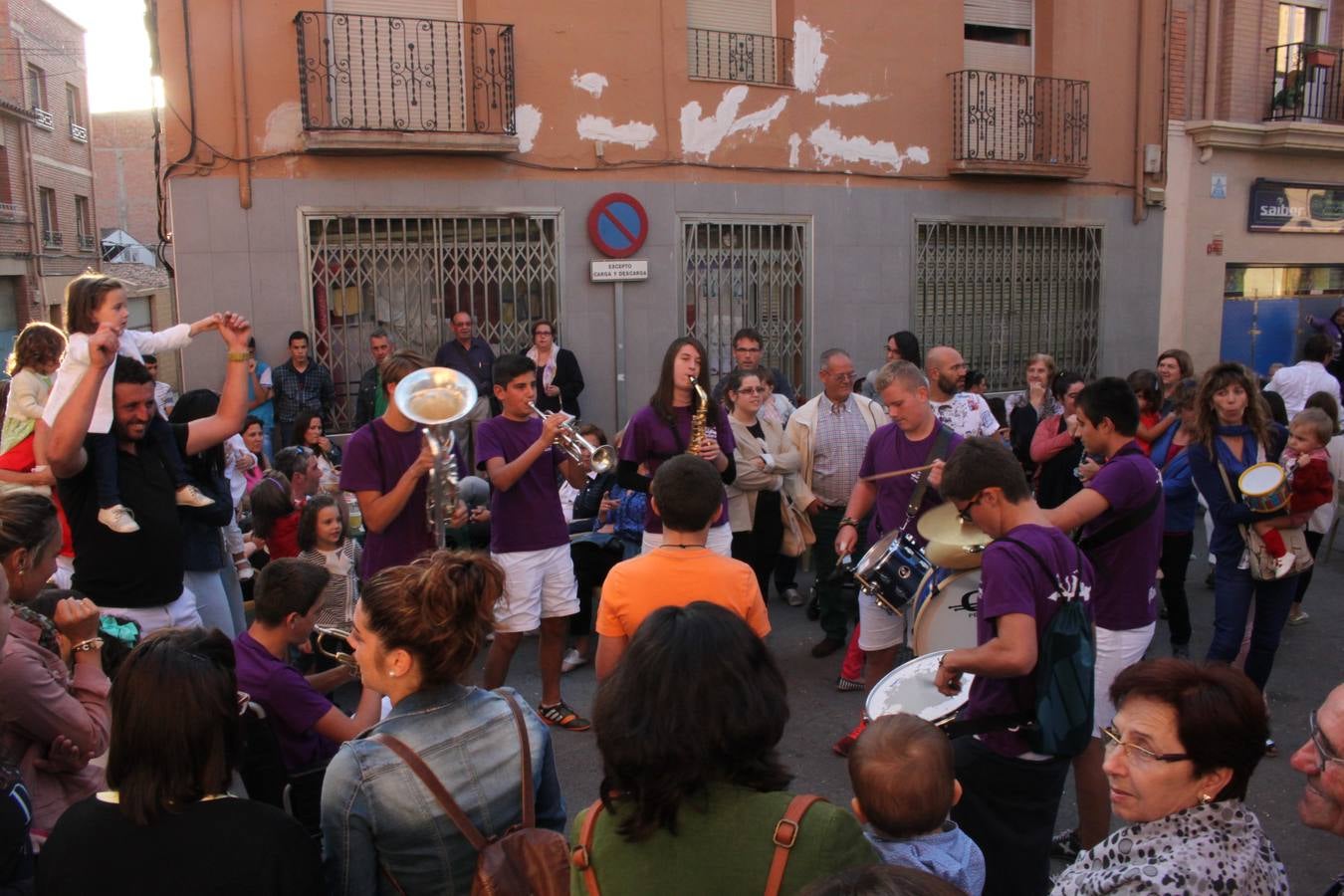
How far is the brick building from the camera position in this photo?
78.8 feet

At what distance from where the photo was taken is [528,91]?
10.6 m

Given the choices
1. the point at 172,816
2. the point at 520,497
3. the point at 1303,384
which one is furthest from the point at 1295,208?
the point at 172,816

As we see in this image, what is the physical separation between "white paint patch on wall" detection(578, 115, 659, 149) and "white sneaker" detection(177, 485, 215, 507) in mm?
7326

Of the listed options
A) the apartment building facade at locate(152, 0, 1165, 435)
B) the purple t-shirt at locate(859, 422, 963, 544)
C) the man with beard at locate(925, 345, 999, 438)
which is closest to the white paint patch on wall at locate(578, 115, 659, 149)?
the apartment building facade at locate(152, 0, 1165, 435)

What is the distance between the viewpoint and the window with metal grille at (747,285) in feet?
37.6

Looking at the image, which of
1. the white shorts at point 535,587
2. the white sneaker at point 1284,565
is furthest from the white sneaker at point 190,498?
the white sneaker at point 1284,565

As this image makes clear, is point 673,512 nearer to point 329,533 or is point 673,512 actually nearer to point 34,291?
point 329,533

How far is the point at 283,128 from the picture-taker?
31.9ft

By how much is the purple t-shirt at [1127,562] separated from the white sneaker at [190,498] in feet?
11.3

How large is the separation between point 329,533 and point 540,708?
1372 millimetres

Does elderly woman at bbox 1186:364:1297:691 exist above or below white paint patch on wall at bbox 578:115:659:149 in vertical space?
below

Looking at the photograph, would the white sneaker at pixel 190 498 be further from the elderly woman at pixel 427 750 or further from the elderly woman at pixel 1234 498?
the elderly woman at pixel 1234 498

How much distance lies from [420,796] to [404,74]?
9187 mm

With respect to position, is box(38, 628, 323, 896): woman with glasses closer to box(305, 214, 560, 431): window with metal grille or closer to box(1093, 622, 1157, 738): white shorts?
box(1093, 622, 1157, 738): white shorts
